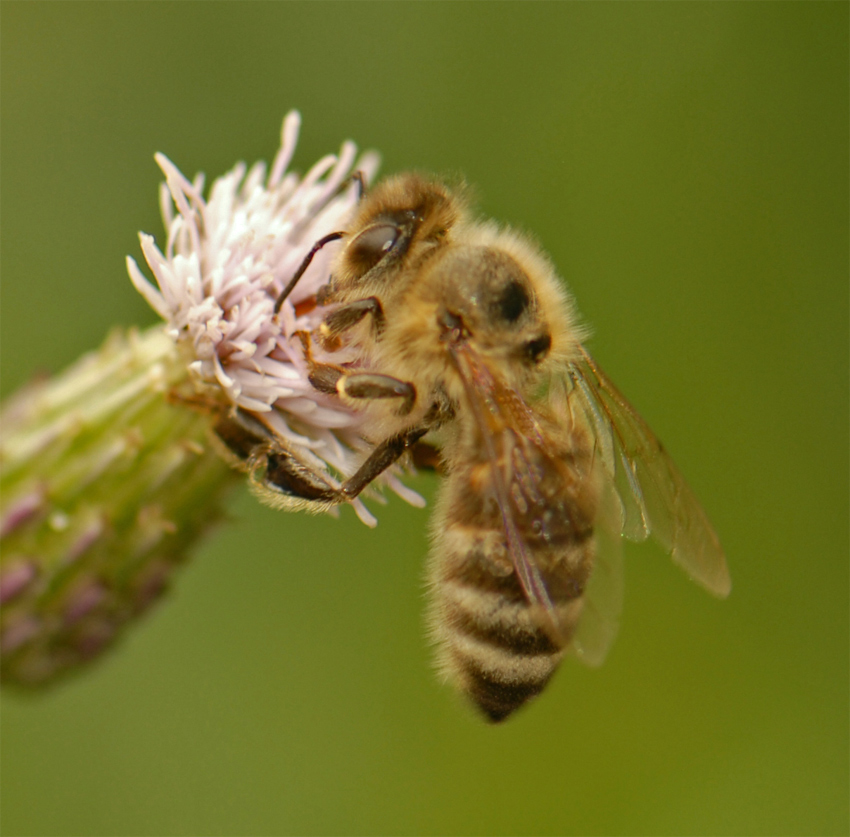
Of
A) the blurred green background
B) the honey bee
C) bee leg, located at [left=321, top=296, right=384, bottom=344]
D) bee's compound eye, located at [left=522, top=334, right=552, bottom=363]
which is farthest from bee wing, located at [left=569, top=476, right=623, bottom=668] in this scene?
the blurred green background

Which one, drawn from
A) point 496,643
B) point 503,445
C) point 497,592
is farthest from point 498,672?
point 503,445

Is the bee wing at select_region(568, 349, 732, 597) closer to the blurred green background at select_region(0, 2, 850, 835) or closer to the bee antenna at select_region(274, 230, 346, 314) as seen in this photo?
the bee antenna at select_region(274, 230, 346, 314)

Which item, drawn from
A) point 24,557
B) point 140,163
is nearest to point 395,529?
point 140,163

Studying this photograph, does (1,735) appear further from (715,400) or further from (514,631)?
(715,400)

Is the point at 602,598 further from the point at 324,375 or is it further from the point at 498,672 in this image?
the point at 324,375

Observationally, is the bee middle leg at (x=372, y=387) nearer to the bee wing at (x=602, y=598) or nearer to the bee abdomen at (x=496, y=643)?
the bee abdomen at (x=496, y=643)

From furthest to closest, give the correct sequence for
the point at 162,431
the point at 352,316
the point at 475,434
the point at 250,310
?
1. the point at 162,431
2. the point at 250,310
3. the point at 352,316
4. the point at 475,434
